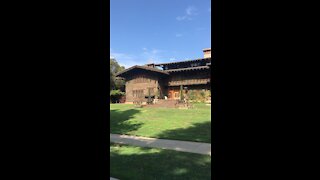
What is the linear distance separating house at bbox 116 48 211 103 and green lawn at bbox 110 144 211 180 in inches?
985

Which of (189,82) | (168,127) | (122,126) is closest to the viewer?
(168,127)

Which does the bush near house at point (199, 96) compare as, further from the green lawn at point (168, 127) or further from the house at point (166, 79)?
the green lawn at point (168, 127)

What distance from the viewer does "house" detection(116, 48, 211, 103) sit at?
1300 inches

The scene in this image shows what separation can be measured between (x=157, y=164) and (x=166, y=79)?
30703 millimetres

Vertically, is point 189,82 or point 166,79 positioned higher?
point 166,79

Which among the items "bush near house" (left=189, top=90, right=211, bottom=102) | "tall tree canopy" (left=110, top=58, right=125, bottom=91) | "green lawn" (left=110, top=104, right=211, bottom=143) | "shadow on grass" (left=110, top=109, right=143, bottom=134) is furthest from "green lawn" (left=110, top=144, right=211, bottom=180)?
"tall tree canopy" (left=110, top=58, right=125, bottom=91)

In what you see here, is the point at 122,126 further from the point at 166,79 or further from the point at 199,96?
the point at 166,79

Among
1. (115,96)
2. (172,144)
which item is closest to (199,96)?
(115,96)

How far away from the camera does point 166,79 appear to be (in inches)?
1438
